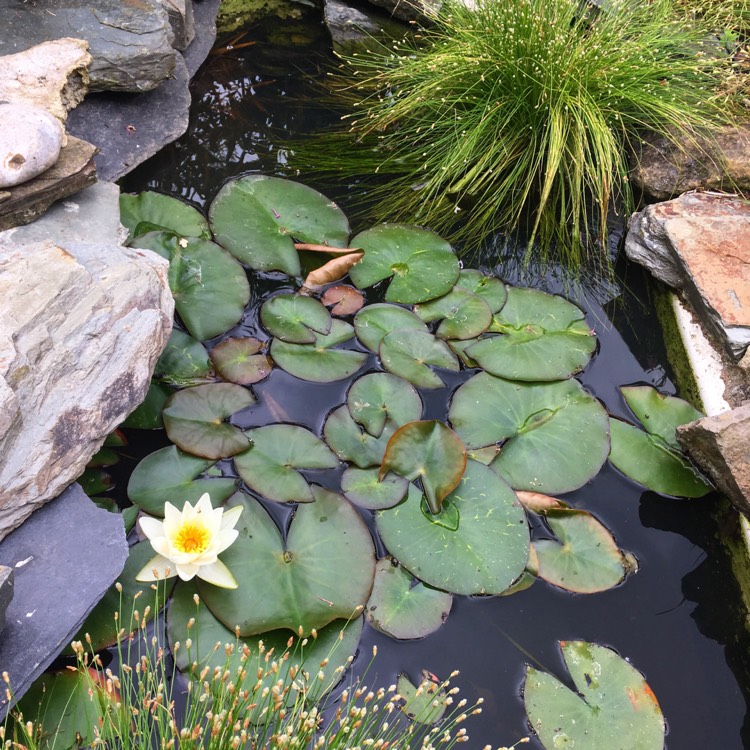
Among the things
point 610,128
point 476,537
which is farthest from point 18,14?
point 476,537

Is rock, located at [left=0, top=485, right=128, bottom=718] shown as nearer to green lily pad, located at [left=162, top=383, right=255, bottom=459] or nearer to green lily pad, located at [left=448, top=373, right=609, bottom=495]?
green lily pad, located at [left=162, top=383, right=255, bottom=459]

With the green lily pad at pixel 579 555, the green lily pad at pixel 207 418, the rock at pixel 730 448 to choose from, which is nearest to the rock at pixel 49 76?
the green lily pad at pixel 207 418

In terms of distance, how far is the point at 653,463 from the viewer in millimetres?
2602

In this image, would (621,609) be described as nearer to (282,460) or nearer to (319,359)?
(282,460)

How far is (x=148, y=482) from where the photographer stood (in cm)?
236

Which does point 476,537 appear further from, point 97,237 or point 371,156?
point 371,156

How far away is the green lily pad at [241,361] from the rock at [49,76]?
1.03m

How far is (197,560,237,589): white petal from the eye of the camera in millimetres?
2035

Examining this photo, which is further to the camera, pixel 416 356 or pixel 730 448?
pixel 416 356

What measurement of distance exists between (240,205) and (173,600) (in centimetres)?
168

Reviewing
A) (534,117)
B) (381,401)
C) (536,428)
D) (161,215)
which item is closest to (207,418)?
(381,401)

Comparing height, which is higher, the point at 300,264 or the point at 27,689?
the point at 300,264

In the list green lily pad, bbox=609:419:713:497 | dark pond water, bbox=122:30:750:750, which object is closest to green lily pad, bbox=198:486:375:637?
dark pond water, bbox=122:30:750:750

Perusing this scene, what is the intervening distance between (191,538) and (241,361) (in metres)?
0.82
